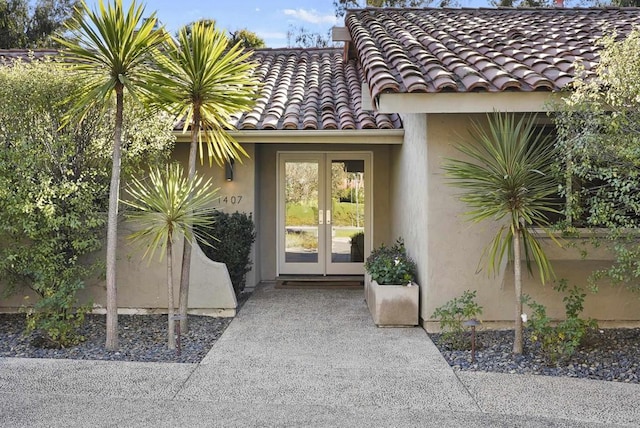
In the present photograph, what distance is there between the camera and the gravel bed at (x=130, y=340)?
6598 millimetres

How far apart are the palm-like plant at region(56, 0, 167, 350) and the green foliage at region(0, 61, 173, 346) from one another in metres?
0.47

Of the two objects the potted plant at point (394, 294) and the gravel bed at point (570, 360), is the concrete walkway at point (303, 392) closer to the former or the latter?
the gravel bed at point (570, 360)

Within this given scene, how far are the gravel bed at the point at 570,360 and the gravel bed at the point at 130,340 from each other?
122 inches

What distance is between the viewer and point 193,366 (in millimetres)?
6164

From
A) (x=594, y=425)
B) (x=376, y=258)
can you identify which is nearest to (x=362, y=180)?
(x=376, y=258)

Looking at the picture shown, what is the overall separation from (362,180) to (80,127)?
5.95m

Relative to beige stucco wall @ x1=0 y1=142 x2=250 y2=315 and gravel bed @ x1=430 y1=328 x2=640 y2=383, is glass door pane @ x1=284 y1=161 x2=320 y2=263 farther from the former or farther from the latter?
gravel bed @ x1=430 y1=328 x2=640 y2=383

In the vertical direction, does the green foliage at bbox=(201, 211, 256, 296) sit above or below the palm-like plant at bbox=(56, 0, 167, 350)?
below

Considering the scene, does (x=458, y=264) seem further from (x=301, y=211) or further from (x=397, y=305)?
(x=301, y=211)

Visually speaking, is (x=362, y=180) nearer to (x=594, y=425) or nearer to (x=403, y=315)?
(x=403, y=315)

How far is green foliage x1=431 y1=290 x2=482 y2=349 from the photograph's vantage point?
6.89m

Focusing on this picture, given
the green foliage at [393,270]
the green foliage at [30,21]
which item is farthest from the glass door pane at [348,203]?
the green foliage at [30,21]

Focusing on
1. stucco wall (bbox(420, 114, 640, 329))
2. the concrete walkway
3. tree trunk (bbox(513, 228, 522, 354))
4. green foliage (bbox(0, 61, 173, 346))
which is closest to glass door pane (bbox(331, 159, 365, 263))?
stucco wall (bbox(420, 114, 640, 329))

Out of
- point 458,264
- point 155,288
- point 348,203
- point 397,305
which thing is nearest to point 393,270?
point 397,305
